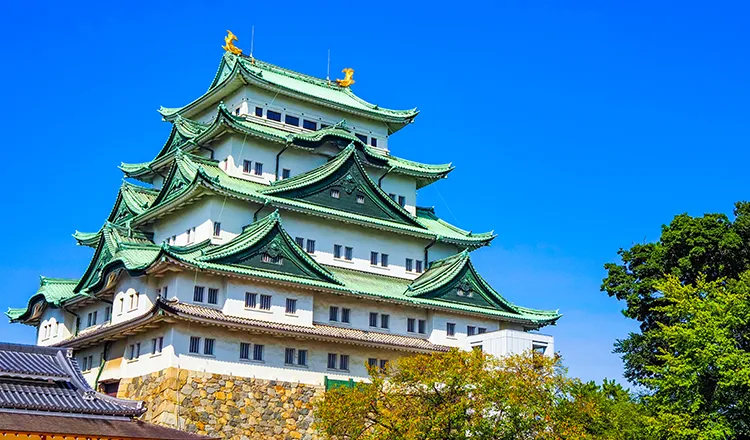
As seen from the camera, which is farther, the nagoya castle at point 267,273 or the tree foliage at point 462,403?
the nagoya castle at point 267,273

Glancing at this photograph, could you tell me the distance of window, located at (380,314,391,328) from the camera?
4619cm

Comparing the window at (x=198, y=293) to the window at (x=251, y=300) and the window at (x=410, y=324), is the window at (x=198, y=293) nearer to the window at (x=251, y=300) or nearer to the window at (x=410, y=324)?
the window at (x=251, y=300)

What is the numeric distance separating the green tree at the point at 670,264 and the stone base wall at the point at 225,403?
1847 centimetres

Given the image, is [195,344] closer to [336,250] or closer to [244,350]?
[244,350]

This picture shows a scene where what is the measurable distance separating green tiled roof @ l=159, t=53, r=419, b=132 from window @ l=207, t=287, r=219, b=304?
50.2ft

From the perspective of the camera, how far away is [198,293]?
1583 inches

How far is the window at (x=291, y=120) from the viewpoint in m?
52.2

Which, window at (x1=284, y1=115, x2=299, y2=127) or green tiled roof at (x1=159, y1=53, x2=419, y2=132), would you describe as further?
window at (x1=284, y1=115, x2=299, y2=127)

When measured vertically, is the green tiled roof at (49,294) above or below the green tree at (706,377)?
above

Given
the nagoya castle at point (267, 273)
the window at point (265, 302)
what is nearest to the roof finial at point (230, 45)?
the nagoya castle at point (267, 273)

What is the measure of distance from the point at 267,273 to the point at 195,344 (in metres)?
5.05

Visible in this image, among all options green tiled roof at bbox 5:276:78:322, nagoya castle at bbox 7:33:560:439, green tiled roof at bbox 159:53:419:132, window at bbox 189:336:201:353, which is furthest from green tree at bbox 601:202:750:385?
green tiled roof at bbox 5:276:78:322

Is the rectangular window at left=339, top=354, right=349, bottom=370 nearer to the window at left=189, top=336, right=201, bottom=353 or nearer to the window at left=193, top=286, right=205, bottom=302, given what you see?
the window at left=189, top=336, right=201, bottom=353

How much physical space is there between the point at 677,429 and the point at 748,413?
3.08 metres
